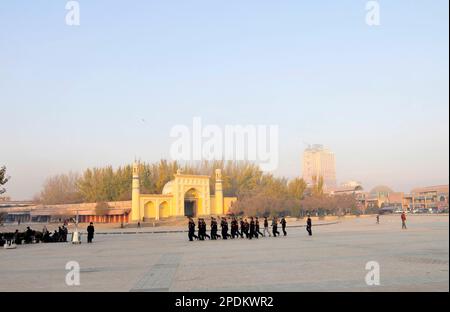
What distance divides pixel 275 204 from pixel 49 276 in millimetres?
60085

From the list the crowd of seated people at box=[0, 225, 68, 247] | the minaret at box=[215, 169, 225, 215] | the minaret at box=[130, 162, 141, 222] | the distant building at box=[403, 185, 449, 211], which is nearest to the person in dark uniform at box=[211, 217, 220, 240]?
the crowd of seated people at box=[0, 225, 68, 247]

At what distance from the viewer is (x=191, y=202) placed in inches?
2810

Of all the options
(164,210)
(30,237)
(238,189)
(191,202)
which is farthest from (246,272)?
(238,189)

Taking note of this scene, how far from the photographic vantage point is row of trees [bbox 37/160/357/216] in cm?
7088

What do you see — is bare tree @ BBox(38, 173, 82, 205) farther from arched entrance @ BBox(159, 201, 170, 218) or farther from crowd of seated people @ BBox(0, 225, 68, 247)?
crowd of seated people @ BBox(0, 225, 68, 247)

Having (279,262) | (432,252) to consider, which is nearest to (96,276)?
(279,262)

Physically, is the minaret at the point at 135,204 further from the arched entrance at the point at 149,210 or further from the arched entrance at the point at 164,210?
the arched entrance at the point at 164,210

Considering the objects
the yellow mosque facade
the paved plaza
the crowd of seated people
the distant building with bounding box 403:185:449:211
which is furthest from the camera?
the distant building with bounding box 403:185:449:211

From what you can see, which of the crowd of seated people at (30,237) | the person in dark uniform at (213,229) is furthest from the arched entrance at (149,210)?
the person in dark uniform at (213,229)

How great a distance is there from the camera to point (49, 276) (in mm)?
10539

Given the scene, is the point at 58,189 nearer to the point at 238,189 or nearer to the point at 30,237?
the point at 238,189

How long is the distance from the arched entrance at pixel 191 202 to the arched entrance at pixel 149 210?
606 cm

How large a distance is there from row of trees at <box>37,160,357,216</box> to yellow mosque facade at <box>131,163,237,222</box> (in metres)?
3.85

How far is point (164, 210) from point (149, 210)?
269cm
